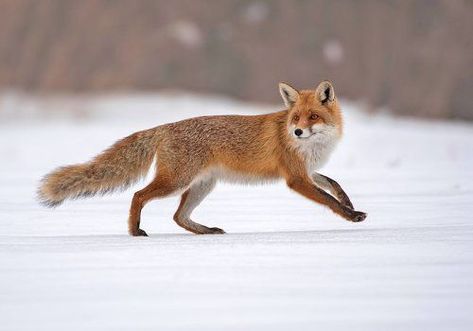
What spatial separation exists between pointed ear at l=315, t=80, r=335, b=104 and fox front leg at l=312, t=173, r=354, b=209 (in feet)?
1.91

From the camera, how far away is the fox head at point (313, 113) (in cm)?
604

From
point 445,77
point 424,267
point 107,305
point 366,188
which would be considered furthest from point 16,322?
point 445,77

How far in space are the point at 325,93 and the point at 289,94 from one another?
0.28m

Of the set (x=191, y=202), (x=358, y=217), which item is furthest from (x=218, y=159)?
(x=358, y=217)

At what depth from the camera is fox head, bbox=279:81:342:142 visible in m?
6.04

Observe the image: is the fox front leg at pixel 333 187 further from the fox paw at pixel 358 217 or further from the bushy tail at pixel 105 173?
the bushy tail at pixel 105 173

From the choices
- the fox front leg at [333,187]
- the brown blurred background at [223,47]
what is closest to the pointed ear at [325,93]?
the fox front leg at [333,187]

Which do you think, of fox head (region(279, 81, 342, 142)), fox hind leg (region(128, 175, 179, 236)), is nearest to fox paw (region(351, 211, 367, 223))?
fox head (region(279, 81, 342, 142))

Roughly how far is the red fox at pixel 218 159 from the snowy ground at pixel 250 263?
11.0 inches

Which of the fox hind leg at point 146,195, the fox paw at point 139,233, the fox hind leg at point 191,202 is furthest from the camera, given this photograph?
the fox hind leg at point 191,202

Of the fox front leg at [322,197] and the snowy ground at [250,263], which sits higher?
the fox front leg at [322,197]

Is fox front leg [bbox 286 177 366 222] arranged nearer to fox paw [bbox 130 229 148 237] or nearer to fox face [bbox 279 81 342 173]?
fox face [bbox 279 81 342 173]

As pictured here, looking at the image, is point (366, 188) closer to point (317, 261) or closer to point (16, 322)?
point (317, 261)

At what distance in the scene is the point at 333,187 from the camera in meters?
6.21
